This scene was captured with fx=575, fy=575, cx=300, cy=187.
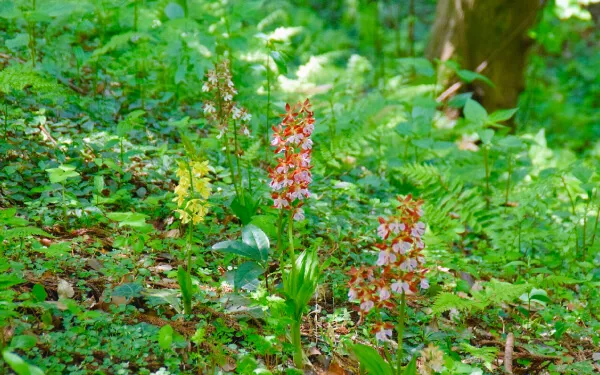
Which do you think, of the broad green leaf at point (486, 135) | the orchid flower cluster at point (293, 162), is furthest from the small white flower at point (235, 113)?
the broad green leaf at point (486, 135)

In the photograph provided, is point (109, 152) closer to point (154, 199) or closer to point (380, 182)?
point (154, 199)

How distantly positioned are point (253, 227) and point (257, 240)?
9cm

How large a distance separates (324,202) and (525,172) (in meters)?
1.85

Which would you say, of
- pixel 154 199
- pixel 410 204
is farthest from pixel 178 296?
pixel 410 204

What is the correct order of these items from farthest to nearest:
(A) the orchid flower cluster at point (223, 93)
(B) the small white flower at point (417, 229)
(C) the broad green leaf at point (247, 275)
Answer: (A) the orchid flower cluster at point (223, 93) < (C) the broad green leaf at point (247, 275) < (B) the small white flower at point (417, 229)

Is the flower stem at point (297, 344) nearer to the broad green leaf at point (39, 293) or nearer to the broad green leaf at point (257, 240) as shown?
the broad green leaf at point (257, 240)

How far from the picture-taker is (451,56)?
6.51 metres

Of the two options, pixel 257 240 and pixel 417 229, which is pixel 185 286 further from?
pixel 417 229

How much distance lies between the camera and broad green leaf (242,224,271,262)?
276cm

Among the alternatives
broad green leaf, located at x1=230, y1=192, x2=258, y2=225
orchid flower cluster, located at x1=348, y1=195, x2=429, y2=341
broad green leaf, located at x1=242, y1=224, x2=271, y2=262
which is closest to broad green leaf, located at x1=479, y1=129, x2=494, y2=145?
broad green leaf, located at x1=230, y1=192, x2=258, y2=225

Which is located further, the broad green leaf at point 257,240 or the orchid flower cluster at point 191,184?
the broad green leaf at point 257,240

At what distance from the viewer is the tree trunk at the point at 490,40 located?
6.32 metres

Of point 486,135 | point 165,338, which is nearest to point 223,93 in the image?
point 165,338

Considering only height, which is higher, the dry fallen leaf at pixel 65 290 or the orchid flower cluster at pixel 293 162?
the orchid flower cluster at pixel 293 162
